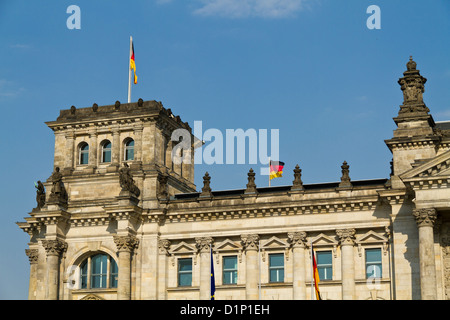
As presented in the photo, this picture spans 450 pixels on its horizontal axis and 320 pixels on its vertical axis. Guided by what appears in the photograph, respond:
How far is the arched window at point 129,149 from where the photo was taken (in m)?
58.0

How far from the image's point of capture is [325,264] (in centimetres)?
5212

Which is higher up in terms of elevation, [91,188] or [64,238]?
[91,188]

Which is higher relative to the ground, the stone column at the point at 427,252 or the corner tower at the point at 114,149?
the corner tower at the point at 114,149

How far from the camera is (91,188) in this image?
57.4 meters

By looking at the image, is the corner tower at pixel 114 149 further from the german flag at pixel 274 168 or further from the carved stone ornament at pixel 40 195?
the german flag at pixel 274 168

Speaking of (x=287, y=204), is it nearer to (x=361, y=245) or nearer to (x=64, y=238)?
(x=361, y=245)

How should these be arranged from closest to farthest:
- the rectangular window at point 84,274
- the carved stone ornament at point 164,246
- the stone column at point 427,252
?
the stone column at point 427,252 < the carved stone ornament at point 164,246 < the rectangular window at point 84,274

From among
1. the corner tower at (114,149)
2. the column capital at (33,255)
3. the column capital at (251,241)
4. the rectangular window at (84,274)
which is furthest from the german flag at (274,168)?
the column capital at (33,255)

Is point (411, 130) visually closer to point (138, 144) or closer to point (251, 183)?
point (251, 183)

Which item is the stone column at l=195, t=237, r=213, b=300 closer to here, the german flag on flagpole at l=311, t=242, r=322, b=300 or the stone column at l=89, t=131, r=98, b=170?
the german flag on flagpole at l=311, t=242, r=322, b=300

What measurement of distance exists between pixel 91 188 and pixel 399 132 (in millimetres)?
21236

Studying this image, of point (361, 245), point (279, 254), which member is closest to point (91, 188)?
point (279, 254)

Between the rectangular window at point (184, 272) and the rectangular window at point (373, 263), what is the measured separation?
11.7 meters

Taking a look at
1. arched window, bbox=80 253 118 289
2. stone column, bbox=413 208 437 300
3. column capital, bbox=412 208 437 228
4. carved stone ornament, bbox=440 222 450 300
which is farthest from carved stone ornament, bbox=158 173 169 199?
carved stone ornament, bbox=440 222 450 300
